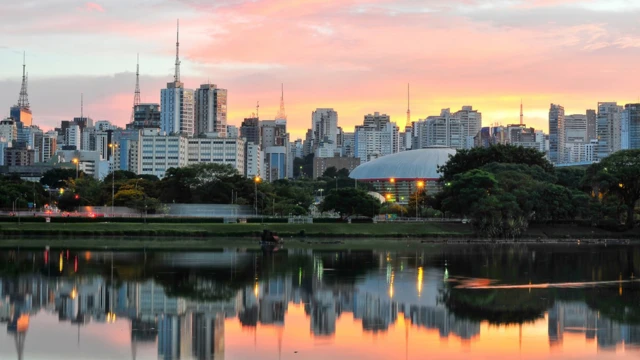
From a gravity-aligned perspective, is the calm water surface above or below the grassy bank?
below

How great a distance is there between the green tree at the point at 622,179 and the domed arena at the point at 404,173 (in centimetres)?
7115

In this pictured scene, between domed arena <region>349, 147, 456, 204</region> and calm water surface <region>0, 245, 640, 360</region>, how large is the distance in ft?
365

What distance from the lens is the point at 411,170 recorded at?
165 metres

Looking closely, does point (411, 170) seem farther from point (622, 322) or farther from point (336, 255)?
point (622, 322)

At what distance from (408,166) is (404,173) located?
5.68ft

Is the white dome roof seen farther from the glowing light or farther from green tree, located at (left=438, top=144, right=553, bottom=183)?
the glowing light

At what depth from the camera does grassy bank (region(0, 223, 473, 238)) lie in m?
73.1

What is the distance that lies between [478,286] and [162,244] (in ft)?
107

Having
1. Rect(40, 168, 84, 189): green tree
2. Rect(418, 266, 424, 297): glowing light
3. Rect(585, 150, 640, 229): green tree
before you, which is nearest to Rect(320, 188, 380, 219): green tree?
Rect(585, 150, 640, 229): green tree

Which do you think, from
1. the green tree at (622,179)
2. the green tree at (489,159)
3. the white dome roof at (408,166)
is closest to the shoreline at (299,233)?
the green tree at (622,179)

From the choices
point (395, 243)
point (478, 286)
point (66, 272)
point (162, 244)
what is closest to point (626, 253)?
point (395, 243)

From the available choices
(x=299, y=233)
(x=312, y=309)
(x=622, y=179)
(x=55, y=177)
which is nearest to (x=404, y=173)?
(x=55, y=177)

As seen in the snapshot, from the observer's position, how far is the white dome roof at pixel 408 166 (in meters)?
163

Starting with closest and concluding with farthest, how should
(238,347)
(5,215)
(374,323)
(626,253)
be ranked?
(238,347) < (374,323) < (626,253) < (5,215)
